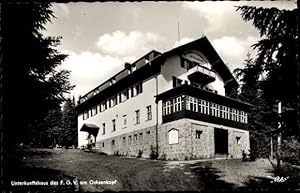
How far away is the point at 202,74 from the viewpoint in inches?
891

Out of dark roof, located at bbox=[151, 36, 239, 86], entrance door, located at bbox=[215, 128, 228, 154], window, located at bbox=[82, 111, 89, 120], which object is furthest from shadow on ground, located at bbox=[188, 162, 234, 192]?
window, located at bbox=[82, 111, 89, 120]

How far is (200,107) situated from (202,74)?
10.1ft

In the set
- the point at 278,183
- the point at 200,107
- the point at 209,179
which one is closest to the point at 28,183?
the point at 209,179

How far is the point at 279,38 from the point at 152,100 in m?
15.3

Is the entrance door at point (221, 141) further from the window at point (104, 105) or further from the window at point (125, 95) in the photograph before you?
the window at point (104, 105)

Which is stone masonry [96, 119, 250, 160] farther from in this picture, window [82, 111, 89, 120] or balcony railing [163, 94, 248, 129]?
window [82, 111, 89, 120]

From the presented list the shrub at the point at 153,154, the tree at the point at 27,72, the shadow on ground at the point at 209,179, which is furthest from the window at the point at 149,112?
the tree at the point at 27,72

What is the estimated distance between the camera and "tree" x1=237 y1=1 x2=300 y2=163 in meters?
5.76

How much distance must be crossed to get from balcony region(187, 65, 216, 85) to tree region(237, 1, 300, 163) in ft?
50.8

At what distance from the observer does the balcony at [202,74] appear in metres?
22.3

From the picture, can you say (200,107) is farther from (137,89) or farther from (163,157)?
(163,157)

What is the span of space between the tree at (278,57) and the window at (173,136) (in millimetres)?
11968

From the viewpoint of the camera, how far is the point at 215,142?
1878 centimetres

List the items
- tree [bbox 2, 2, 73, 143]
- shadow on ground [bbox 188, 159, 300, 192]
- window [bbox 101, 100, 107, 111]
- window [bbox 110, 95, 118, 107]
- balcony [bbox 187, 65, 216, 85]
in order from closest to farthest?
1. tree [bbox 2, 2, 73, 143]
2. shadow on ground [bbox 188, 159, 300, 192]
3. balcony [bbox 187, 65, 216, 85]
4. window [bbox 110, 95, 118, 107]
5. window [bbox 101, 100, 107, 111]
